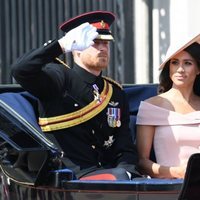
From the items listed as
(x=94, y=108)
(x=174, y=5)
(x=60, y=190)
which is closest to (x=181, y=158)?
(x=94, y=108)

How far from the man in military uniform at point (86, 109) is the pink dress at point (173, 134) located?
13 cm

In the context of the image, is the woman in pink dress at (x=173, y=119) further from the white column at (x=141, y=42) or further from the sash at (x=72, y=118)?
the white column at (x=141, y=42)

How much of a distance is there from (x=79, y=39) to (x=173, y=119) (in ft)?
2.31

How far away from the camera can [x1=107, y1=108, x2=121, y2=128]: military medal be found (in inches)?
161

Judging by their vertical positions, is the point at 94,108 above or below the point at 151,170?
above

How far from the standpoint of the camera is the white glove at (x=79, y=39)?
12.0 feet

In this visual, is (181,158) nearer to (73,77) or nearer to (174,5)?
(73,77)

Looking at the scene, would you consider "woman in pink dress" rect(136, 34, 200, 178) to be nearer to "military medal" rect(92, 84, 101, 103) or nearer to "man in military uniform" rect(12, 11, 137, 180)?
"man in military uniform" rect(12, 11, 137, 180)

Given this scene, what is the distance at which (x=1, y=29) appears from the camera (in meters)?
7.51

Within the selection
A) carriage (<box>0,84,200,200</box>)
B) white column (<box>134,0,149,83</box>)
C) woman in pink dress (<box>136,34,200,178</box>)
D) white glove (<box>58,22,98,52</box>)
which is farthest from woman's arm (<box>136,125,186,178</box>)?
white column (<box>134,0,149,83</box>)

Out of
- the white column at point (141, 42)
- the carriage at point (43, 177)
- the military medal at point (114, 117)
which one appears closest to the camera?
the carriage at point (43, 177)

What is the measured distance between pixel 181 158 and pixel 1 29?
3.81m

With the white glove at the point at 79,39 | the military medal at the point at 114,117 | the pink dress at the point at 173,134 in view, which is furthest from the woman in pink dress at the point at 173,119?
the white glove at the point at 79,39

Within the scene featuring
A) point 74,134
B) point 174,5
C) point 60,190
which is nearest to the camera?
point 60,190
